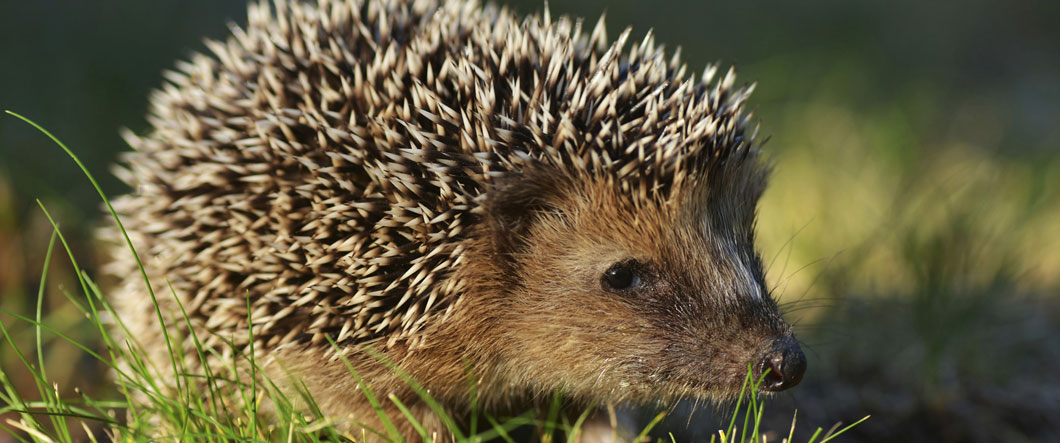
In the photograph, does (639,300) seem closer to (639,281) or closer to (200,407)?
(639,281)

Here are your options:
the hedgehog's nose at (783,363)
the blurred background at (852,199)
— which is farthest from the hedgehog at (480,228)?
the blurred background at (852,199)

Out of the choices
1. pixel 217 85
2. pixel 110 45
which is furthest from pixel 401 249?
pixel 110 45

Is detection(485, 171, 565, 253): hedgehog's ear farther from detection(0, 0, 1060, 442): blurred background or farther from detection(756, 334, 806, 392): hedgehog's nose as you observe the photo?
detection(0, 0, 1060, 442): blurred background

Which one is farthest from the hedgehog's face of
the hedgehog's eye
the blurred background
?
the blurred background

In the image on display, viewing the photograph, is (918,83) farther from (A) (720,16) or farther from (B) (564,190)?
(B) (564,190)

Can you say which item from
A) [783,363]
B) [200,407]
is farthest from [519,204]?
[200,407]

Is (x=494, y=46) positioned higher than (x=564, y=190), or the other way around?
(x=494, y=46)

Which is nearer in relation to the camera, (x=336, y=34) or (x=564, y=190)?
(x=564, y=190)
